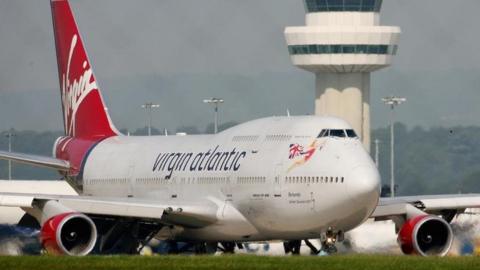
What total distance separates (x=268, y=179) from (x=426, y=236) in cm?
648

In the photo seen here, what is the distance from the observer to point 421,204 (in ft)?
199

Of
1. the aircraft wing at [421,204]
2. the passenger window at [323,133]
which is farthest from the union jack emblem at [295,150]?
the aircraft wing at [421,204]

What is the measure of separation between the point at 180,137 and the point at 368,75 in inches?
4135

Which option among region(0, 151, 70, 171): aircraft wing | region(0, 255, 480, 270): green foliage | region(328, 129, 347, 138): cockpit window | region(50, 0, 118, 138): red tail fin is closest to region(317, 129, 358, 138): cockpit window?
region(328, 129, 347, 138): cockpit window

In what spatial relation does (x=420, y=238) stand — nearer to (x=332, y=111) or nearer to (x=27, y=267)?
(x=27, y=267)

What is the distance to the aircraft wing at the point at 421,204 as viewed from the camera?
59.9 m

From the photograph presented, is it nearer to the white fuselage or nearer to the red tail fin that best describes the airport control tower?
the red tail fin

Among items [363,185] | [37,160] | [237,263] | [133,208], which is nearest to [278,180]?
[363,185]

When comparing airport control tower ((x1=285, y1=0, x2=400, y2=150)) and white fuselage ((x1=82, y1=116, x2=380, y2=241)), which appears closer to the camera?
white fuselage ((x1=82, y1=116, x2=380, y2=241))

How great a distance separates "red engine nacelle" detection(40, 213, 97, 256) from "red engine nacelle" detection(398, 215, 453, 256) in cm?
1164

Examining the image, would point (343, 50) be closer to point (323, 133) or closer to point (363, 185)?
point (323, 133)

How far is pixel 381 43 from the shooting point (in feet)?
548

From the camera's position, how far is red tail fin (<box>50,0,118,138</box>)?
74.8m

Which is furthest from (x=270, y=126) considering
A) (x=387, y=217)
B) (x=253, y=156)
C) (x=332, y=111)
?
(x=332, y=111)
